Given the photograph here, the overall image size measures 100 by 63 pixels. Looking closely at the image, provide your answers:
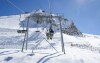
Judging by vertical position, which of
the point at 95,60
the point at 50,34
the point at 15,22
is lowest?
the point at 95,60

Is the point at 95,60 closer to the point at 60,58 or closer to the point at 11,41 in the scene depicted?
the point at 60,58

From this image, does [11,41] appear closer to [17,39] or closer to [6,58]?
[17,39]

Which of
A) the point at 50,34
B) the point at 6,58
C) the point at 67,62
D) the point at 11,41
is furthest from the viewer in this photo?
the point at 11,41

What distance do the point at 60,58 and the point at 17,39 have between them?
1492 inches

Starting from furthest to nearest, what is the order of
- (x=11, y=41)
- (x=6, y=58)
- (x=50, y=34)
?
(x=11, y=41) → (x=50, y=34) → (x=6, y=58)

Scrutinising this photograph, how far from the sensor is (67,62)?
1457cm

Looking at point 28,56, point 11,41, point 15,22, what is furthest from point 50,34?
point 15,22

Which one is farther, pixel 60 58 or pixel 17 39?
pixel 17 39

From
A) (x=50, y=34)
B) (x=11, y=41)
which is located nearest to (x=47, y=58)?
(x=50, y=34)

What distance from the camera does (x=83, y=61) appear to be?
15062mm

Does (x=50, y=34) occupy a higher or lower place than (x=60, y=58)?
higher

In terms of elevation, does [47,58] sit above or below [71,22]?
below

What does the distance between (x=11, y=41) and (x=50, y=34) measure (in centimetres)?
3129

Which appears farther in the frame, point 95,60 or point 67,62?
point 95,60
